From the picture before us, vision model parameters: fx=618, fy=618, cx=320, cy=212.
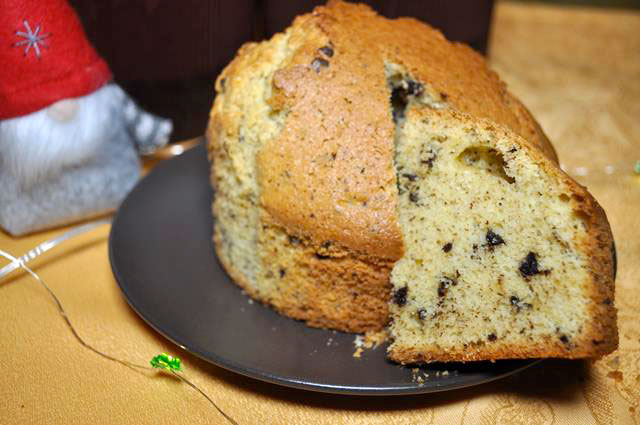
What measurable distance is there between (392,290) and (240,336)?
0.35m

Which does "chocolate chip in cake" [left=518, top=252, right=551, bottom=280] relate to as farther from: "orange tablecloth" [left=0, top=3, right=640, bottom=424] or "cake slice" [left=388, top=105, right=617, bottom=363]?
"orange tablecloth" [left=0, top=3, right=640, bottom=424]

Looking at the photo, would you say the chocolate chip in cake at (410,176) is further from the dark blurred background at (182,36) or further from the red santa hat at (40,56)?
the red santa hat at (40,56)

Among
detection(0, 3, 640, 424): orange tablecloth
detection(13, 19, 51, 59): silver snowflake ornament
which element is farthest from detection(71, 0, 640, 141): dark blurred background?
detection(0, 3, 640, 424): orange tablecloth

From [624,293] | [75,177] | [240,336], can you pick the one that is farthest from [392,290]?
[75,177]

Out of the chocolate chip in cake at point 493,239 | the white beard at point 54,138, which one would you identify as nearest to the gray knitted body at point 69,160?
the white beard at point 54,138

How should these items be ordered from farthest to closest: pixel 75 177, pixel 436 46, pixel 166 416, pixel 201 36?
pixel 201 36 → pixel 75 177 → pixel 436 46 → pixel 166 416

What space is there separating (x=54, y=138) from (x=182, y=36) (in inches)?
21.0

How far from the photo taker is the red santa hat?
5.05ft

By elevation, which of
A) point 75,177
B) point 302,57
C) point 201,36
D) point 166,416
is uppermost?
point 302,57

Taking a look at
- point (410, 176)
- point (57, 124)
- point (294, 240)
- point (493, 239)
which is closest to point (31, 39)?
point (57, 124)

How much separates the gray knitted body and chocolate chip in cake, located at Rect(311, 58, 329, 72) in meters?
0.72

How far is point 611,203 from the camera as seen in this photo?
1997 millimetres

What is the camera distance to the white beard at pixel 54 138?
5.42 ft

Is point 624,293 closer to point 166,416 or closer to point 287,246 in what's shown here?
point 287,246
